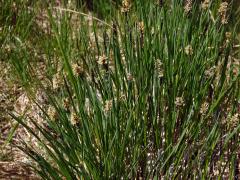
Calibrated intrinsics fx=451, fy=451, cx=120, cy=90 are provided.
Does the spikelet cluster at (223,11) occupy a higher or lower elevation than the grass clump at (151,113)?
higher

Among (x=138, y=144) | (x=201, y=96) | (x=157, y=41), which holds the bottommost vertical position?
(x=138, y=144)

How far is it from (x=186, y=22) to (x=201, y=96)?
0.35 m

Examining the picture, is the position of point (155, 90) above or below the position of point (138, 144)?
above

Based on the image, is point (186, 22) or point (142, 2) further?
point (142, 2)

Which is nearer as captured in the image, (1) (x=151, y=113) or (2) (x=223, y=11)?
(1) (x=151, y=113)

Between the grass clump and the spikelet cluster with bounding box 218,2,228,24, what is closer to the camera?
the grass clump

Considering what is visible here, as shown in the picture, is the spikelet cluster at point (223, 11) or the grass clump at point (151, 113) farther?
the spikelet cluster at point (223, 11)

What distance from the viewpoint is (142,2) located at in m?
2.29

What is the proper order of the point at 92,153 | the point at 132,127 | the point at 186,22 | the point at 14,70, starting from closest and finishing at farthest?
the point at 92,153
the point at 132,127
the point at 186,22
the point at 14,70

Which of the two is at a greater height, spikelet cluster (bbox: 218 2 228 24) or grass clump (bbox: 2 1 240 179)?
spikelet cluster (bbox: 218 2 228 24)

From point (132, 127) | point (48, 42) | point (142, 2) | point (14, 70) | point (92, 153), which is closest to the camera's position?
point (92, 153)

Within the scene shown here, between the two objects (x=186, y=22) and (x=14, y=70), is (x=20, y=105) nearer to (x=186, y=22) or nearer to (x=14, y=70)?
(x=14, y=70)

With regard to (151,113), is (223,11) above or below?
above

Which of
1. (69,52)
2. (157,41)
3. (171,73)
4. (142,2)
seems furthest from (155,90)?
(69,52)
